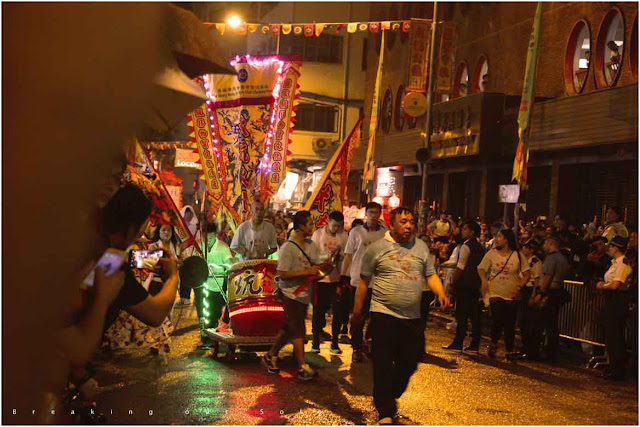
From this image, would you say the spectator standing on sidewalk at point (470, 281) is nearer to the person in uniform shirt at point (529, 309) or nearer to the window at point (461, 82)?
the person in uniform shirt at point (529, 309)

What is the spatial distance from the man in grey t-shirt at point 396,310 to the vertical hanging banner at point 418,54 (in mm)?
16082

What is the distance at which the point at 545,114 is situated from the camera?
68.2 feet

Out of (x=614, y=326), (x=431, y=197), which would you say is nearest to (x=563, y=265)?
(x=614, y=326)

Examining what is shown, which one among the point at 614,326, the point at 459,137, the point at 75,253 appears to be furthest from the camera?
the point at 459,137

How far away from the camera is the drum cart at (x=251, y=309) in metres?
10.0

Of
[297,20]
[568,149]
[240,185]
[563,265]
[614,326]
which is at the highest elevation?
[297,20]

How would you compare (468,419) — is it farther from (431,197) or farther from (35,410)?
(431,197)

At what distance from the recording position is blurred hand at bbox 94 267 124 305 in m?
2.77

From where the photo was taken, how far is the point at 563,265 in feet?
37.4

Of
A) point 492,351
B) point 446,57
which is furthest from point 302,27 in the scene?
point 492,351

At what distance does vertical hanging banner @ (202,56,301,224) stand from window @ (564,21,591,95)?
10.8 m

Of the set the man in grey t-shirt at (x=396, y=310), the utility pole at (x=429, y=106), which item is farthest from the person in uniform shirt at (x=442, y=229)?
the man in grey t-shirt at (x=396, y=310)

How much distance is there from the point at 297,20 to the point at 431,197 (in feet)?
71.1

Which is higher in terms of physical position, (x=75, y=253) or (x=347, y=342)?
(x=75, y=253)
